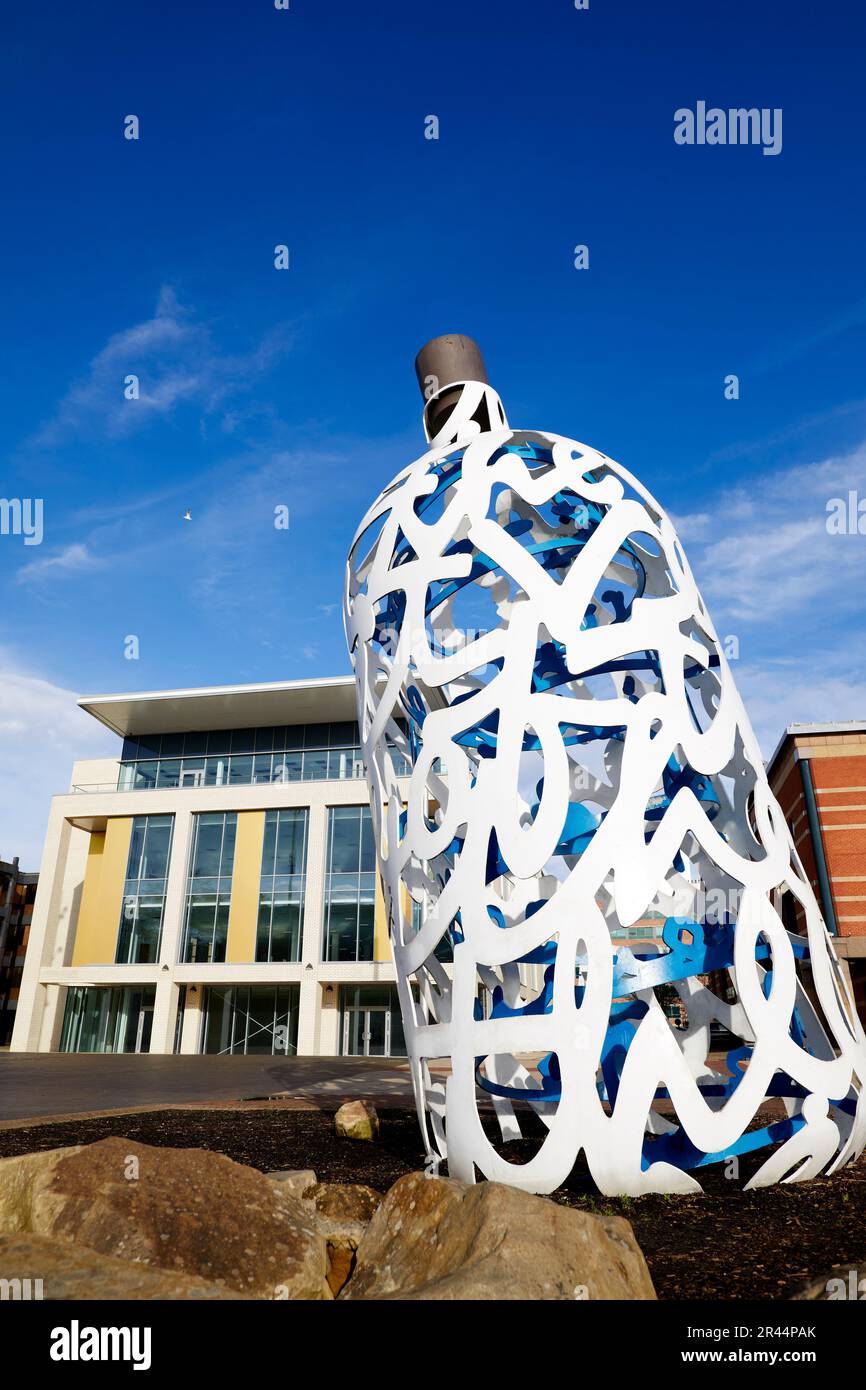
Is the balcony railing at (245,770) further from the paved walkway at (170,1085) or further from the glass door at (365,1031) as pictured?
the paved walkway at (170,1085)

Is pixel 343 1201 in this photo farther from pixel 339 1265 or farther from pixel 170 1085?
pixel 170 1085

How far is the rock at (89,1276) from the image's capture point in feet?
8.77

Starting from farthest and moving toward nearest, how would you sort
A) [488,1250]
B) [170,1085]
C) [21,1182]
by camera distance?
1. [170,1085]
2. [21,1182]
3. [488,1250]

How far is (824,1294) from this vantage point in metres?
2.83

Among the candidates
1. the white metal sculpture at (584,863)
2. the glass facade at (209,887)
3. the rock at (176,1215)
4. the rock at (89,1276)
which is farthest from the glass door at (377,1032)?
the rock at (89,1276)

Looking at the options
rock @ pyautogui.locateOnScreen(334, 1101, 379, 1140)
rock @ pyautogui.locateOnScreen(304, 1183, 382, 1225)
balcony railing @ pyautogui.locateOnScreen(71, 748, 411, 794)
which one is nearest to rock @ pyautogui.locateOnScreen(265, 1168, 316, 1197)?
rock @ pyautogui.locateOnScreen(304, 1183, 382, 1225)

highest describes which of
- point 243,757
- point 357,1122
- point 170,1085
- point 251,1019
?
point 243,757

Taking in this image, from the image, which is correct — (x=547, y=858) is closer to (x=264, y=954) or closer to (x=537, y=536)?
(x=537, y=536)

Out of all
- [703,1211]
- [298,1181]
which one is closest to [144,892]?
[298,1181]

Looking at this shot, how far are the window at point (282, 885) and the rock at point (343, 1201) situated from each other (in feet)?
95.6

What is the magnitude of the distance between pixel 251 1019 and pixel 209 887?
540 cm

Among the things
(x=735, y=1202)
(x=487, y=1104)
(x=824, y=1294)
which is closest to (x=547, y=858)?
(x=735, y=1202)

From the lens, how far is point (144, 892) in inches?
1366
